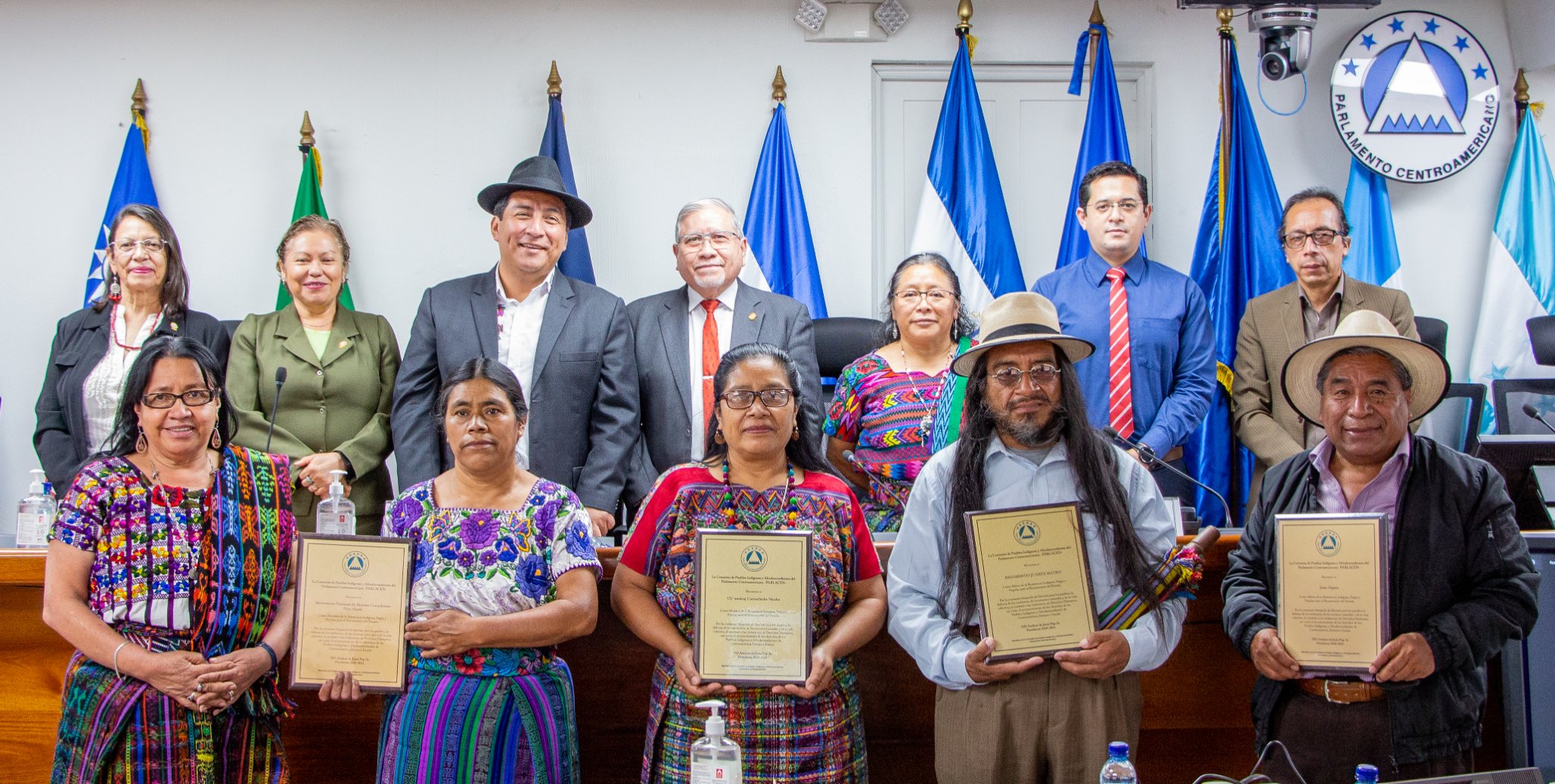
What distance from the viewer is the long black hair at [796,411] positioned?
2.65 metres

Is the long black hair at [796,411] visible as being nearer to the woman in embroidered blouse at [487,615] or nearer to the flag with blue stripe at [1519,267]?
the woman in embroidered blouse at [487,615]

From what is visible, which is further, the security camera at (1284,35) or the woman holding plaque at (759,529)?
the security camera at (1284,35)

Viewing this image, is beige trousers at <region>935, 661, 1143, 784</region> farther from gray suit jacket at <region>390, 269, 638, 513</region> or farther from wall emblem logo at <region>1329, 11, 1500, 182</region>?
wall emblem logo at <region>1329, 11, 1500, 182</region>

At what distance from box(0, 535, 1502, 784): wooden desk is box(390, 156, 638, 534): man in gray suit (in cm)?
51

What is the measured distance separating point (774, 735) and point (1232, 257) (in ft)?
11.3

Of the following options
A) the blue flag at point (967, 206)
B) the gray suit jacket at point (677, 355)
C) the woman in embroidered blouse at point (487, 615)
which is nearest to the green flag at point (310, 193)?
the gray suit jacket at point (677, 355)

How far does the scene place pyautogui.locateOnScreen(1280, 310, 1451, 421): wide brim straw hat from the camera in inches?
104

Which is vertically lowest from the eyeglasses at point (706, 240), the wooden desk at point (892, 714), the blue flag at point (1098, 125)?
the wooden desk at point (892, 714)

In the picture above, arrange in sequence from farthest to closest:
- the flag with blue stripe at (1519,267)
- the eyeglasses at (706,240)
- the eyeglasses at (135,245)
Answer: the flag with blue stripe at (1519,267) < the eyeglasses at (706,240) < the eyeglasses at (135,245)

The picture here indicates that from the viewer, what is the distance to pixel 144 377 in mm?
2518

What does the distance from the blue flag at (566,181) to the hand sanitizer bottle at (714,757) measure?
3095mm

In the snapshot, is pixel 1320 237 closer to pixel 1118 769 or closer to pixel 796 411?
pixel 796 411

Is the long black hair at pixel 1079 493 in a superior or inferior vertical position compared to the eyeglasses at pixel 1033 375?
inferior

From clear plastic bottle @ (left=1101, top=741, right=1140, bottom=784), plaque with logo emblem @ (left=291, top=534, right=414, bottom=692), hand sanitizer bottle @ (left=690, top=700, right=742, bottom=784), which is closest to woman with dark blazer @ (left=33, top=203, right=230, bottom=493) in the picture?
plaque with logo emblem @ (left=291, top=534, right=414, bottom=692)
